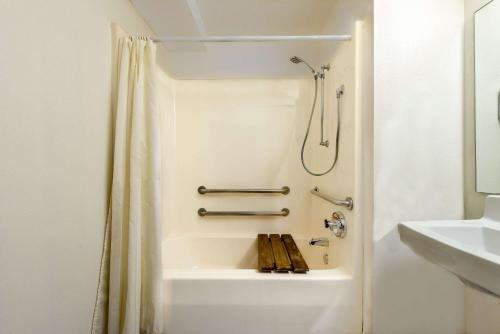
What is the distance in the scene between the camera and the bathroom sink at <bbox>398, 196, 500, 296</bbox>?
0.60 metres

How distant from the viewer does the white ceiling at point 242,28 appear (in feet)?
5.23

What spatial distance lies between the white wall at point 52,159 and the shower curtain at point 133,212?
0.07 m

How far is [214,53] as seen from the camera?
2.15 meters

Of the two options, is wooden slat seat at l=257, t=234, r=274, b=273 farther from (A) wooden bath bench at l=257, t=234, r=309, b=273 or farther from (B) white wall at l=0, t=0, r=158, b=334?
(B) white wall at l=0, t=0, r=158, b=334

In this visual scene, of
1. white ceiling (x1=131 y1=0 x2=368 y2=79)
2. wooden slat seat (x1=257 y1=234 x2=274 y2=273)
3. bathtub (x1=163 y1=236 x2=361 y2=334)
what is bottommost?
bathtub (x1=163 y1=236 x2=361 y2=334)

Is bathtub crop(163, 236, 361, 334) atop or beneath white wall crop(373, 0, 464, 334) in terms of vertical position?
beneath

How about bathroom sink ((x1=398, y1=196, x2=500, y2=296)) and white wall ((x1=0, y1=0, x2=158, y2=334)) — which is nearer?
bathroom sink ((x1=398, y1=196, x2=500, y2=296))

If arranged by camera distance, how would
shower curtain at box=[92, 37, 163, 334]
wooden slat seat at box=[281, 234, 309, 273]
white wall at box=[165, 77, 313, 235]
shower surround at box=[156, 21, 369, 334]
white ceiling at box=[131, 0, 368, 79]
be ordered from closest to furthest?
shower curtain at box=[92, 37, 163, 334] < wooden slat seat at box=[281, 234, 309, 273] < white ceiling at box=[131, 0, 368, 79] < shower surround at box=[156, 21, 369, 334] < white wall at box=[165, 77, 313, 235]

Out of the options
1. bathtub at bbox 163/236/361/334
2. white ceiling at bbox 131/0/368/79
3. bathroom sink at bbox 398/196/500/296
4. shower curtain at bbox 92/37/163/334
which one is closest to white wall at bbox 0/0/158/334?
shower curtain at bbox 92/37/163/334

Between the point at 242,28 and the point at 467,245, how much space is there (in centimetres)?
202

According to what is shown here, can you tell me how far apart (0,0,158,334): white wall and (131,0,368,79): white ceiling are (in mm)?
558

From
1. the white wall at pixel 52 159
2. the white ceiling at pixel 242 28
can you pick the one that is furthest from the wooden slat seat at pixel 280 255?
the white ceiling at pixel 242 28

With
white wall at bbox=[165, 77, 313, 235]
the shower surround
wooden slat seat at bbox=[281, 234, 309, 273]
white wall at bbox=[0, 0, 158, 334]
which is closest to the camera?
white wall at bbox=[0, 0, 158, 334]

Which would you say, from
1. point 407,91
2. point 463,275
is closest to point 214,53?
point 407,91
